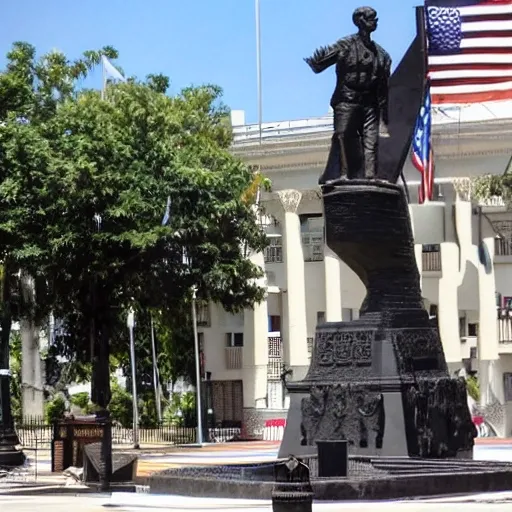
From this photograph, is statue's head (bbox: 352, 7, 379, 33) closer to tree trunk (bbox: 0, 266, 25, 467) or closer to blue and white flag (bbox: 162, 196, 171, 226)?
tree trunk (bbox: 0, 266, 25, 467)

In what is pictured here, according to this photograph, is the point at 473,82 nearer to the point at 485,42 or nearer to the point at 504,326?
the point at 485,42

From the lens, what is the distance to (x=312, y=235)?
197ft

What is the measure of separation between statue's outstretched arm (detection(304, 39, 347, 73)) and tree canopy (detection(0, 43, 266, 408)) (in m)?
14.8

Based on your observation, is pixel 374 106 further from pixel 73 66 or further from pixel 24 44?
pixel 73 66

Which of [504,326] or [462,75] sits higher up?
[462,75]

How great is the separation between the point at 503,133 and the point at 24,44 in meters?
16.7

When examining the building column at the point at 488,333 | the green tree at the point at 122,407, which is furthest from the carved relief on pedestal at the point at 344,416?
the green tree at the point at 122,407

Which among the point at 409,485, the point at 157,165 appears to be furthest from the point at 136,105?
the point at 409,485

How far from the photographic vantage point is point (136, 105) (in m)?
45.5

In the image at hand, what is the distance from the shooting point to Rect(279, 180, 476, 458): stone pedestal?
2475 centimetres

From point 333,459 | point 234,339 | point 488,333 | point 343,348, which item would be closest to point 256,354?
point 234,339

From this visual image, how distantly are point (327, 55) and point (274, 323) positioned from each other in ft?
127

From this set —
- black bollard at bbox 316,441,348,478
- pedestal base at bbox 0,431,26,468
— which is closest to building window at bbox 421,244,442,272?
pedestal base at bbox 0,431,26,468

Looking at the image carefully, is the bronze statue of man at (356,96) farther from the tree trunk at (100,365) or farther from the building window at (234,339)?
the building window at (234,339)
